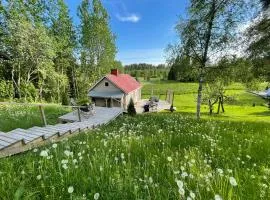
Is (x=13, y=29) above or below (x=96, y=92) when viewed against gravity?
above

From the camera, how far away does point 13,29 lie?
3066cm

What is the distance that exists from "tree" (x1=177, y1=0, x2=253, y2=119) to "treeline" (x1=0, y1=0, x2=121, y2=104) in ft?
67.7

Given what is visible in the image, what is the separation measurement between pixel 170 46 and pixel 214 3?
193 inches

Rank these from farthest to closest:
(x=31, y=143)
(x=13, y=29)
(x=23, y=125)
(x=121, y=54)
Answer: (x=121, y=54), (x=13, y=29), (x=23, y=125), (x=31, y=143)

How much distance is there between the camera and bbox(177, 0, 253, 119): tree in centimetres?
1952

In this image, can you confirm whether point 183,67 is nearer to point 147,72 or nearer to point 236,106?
point 236,106

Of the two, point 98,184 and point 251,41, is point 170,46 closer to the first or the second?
point 251,41

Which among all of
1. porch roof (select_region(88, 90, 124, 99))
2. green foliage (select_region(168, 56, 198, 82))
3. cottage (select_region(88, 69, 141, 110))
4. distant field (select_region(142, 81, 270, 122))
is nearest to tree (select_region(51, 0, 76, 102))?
porch roof (select_region(88, 90, 124, 99))

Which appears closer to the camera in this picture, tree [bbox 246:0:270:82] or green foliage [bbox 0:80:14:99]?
tree [bbox 246:0:270:82]

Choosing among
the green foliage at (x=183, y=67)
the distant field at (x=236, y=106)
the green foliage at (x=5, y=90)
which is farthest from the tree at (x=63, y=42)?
the green foliage at (x=183, y=67)

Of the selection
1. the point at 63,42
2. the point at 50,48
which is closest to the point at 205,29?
the point at 50,48

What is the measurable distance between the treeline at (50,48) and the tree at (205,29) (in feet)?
67.7

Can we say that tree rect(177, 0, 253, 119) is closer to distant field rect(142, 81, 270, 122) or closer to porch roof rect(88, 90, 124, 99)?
distant field rect(142, 81, 270, 122)

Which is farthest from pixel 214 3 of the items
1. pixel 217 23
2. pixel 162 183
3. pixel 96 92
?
pixel 96 92
